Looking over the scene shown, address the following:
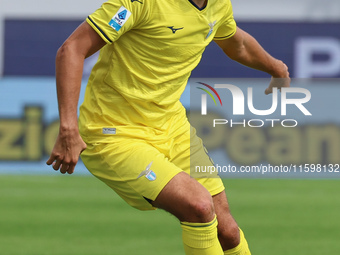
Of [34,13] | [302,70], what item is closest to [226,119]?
[302,70]

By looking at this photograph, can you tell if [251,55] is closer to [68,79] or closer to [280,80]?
[280,80]

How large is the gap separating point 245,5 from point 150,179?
670 inches

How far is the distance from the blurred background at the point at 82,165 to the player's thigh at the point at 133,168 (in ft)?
8.56

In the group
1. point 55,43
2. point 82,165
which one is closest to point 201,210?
point 82,165

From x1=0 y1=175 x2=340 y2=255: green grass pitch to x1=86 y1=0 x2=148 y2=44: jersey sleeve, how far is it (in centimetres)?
240

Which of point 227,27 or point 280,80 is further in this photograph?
point 280,80

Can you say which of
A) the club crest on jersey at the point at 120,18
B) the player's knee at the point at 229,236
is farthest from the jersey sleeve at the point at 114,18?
the player's knee at the point at 229,236

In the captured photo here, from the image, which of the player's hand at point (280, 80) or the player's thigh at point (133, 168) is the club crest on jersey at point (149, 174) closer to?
the player's thigh at point (133, 168)

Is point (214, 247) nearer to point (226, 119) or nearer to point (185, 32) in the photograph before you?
point (185, 32)

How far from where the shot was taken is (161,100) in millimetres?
3922

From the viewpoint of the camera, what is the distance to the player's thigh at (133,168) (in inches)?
141

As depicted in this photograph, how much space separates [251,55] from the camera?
15.1 feet

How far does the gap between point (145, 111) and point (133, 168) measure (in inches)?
14.3

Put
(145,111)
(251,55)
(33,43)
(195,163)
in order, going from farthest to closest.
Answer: (33,43)
(251,55)
(195,163)
(145,111)
